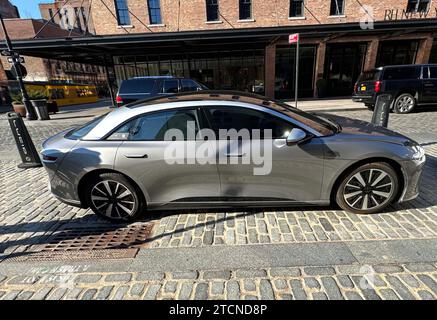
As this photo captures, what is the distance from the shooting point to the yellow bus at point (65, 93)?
68.8ft

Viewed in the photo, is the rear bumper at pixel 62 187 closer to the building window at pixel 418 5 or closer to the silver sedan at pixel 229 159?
the silver sedan at pixel 229 159

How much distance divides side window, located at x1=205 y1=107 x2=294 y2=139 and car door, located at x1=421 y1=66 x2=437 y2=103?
10023mm

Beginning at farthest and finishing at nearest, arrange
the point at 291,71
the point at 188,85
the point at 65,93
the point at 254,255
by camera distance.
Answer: the point at 65,93 → the point at 291,71 → the point at 188,85 → the point at 254,255

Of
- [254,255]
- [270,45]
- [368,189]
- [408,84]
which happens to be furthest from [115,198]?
[270,45]

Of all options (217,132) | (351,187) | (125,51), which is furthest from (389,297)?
(125,51)

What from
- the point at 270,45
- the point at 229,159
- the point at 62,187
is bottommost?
the point at 62,187

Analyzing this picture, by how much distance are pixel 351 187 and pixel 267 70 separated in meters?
15.2

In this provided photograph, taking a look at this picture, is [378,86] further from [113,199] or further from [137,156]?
[113,199]

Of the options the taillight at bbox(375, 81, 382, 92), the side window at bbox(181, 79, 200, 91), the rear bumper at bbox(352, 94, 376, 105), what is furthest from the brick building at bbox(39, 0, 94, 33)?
the taillight at bbox(375, 81, 382, 92)

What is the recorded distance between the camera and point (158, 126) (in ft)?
9.04

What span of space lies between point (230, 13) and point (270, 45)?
362 cm

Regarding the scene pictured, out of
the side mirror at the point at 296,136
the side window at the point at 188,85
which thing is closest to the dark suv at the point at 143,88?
the side window at the point at 188,85

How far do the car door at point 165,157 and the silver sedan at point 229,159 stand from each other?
1 cm

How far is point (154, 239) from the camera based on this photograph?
8.76 feet
